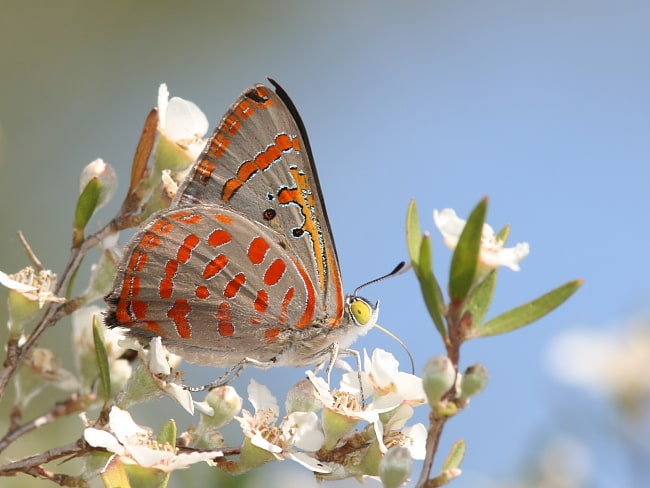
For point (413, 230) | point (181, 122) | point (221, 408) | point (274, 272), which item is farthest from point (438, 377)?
point (181, 122)

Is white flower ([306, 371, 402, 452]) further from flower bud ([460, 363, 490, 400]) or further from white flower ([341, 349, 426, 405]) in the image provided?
flower bud ([460, 363, 490, 400])

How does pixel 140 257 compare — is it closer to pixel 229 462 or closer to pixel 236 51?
pixel 229 462

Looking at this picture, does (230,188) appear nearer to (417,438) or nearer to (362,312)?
(362,312)

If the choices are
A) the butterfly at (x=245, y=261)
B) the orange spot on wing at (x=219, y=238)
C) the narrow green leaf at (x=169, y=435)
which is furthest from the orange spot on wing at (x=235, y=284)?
the narrow green leaf at (x=169, y=435)

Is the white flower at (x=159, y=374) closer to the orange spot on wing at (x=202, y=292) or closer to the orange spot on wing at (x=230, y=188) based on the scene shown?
the orange spot on wing at (x=202, y=292)

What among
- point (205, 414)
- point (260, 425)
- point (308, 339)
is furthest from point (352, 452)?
point (308, 339)

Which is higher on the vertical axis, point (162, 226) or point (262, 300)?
point (162, 226)

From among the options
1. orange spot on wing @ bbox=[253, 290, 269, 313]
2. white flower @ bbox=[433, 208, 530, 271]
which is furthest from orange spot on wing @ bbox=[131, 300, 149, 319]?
white flower @ bbox=[433, 208, 530, 271]
